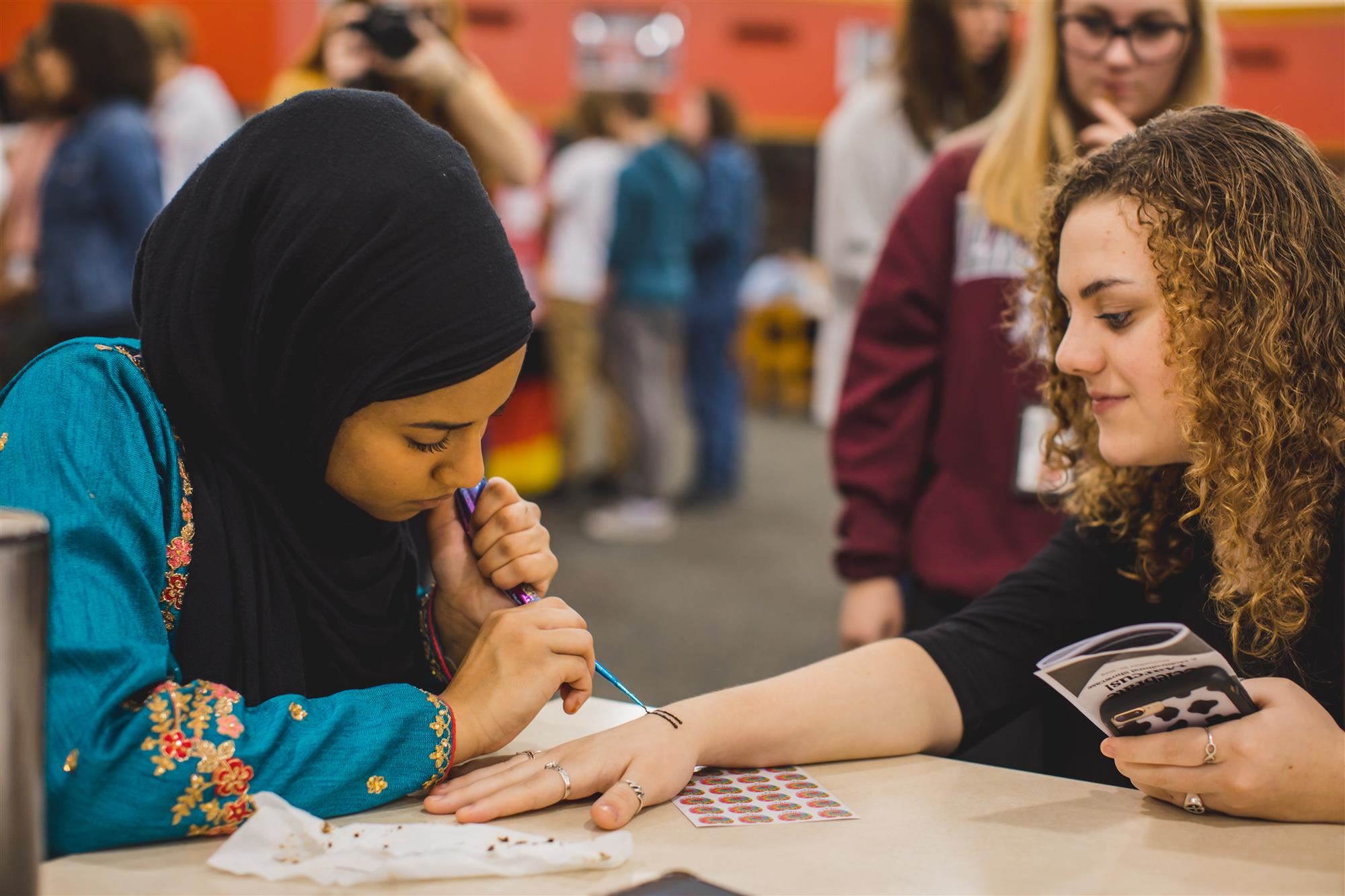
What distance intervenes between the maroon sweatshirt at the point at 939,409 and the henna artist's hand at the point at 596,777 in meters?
0.83

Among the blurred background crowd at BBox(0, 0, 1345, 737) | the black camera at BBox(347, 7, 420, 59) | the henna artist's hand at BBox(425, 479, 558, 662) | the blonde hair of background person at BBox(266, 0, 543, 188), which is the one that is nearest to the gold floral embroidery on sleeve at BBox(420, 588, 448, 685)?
the henna artist's hand at BBox(425, 479, 558, 662)

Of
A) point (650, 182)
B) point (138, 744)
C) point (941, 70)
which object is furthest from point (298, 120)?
point (650, 182)

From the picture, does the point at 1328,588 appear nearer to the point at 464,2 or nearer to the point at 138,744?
the point at 138,744

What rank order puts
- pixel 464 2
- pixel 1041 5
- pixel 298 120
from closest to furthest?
pixel 298 120 < pixel 1041 5 < pixel 464 2

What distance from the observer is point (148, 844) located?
942mm

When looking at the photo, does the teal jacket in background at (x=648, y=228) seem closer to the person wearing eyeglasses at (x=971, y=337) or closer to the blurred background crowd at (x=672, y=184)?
the blurred background crowd at (x=672, y=184)

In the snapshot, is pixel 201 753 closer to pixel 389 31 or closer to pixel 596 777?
pixel 596 777

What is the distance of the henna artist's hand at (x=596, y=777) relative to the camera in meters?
1.04

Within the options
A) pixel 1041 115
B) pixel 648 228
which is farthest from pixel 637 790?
pixel 648 228

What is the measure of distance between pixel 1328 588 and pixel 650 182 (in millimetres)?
4186

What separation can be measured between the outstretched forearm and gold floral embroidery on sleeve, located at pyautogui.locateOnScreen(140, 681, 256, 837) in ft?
1.30

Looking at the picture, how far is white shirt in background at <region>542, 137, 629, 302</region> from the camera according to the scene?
542 cm

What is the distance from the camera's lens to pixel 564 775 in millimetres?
1076

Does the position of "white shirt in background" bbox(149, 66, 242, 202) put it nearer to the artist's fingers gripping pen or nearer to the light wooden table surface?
the artist's fingers gripping pen
